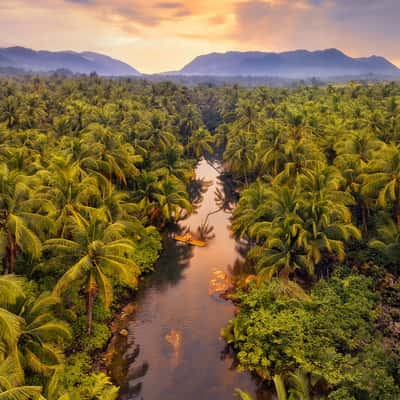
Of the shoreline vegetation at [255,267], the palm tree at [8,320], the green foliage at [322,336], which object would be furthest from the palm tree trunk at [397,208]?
the palm tree at [8,320]

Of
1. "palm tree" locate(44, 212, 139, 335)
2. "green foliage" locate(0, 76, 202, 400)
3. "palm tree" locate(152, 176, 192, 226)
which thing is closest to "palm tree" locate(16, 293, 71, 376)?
"green foliage" locate(0, 76, 202, 400)

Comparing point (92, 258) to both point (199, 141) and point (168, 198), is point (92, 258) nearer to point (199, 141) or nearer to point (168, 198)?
point (168, 198)

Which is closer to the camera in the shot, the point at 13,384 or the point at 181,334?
the point at 13,384

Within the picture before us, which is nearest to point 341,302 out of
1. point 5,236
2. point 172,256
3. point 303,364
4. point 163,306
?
point 303,364

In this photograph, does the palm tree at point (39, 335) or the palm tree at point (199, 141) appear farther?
the palm tree at point (199, 141)

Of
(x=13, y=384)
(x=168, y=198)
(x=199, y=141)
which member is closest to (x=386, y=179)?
(x=168, y=198)

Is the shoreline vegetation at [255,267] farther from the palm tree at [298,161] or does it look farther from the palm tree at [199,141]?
the palm tree at [199,141]

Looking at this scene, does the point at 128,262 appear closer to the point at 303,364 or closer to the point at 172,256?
the point at 303,364
